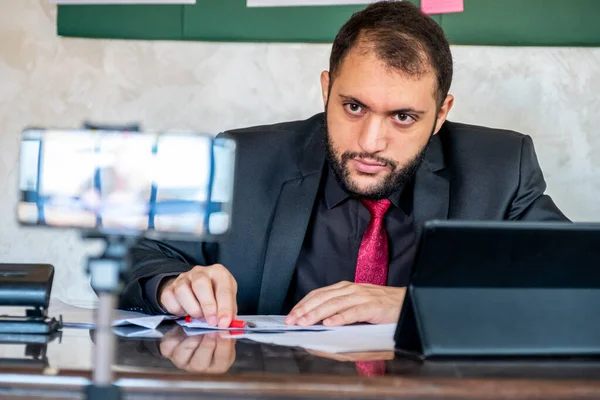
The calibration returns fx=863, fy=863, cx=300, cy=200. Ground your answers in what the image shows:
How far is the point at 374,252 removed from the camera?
1.94 meters

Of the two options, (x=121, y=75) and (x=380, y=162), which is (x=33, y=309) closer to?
(x=380, y=162)

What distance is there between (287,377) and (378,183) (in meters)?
1.00

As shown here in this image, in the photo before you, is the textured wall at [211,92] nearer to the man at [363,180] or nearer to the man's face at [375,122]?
the man at [363,180]

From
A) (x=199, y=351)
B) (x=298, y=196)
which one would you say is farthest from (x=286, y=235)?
(x=199, y=351)

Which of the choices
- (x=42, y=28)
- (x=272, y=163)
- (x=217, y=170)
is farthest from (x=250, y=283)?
(x=217, y=170)

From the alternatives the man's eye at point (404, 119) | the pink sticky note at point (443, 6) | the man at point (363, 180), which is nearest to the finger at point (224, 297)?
the man at point (363, 180)

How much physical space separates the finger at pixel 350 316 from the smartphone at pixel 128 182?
0.72m

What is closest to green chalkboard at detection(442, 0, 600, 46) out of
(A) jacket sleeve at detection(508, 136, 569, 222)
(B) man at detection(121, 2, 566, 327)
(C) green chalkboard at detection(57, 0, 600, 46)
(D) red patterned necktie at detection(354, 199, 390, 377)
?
(C) green chalkboard at detection(57, 0, 600, 46)

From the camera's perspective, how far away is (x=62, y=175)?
719mm

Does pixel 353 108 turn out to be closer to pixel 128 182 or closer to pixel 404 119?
pixel 404 119

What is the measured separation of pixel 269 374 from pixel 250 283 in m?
1.09

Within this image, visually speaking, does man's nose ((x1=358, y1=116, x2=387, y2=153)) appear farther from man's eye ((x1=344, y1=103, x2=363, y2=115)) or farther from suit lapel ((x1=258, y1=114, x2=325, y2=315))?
suit lapel ((x1=258, y1=114, x2=325, y2=315))

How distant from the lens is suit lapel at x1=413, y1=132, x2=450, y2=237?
1.99 meters

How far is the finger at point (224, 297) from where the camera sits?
1397 millimetres
